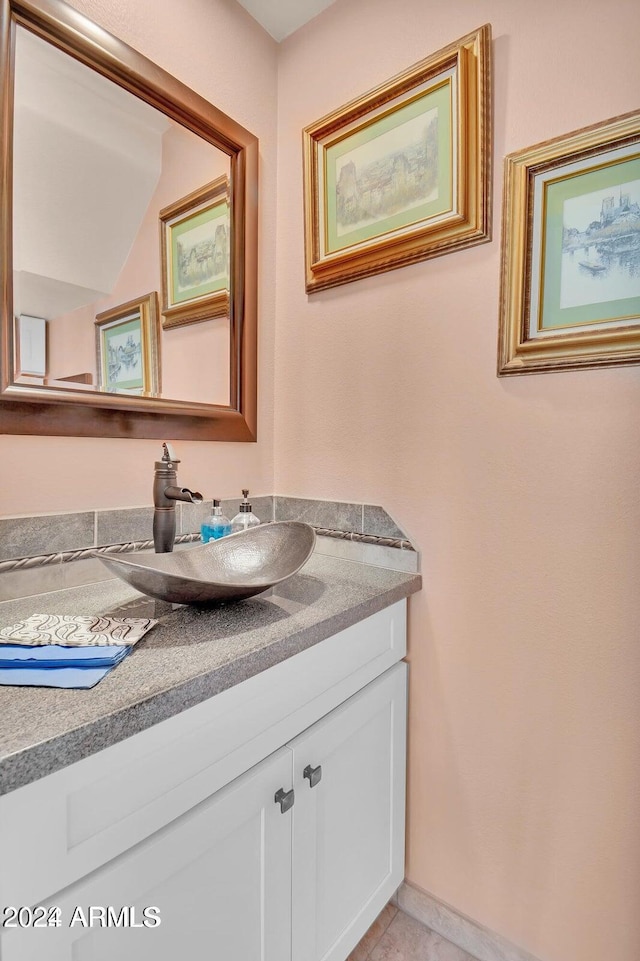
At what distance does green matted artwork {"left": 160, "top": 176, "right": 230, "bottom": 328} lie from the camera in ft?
3.98

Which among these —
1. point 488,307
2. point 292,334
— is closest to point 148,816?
point 488,307

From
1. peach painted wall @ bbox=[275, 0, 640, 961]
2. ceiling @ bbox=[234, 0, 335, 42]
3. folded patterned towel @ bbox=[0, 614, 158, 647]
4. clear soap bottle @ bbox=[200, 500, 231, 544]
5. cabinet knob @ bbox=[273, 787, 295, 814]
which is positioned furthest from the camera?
ceiling @ bbox=[234, 0, 335, 42]

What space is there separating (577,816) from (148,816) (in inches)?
34.5

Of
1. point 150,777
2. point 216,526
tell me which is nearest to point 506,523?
point 216,526

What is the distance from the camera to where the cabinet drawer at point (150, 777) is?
511mm

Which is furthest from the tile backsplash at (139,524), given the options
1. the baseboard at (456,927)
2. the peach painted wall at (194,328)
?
the baseboard at (456,927)

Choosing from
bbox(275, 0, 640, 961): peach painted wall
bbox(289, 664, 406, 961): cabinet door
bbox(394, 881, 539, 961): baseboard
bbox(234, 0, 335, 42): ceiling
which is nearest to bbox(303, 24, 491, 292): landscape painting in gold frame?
bbox(275, 0, 640, 961): peach painted wall

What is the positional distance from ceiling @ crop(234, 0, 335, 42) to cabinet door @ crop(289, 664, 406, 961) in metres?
1.83

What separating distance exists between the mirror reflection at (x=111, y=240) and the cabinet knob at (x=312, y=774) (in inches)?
34.8

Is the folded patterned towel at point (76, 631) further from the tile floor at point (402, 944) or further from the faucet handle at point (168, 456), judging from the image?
the tile floor at point (402, 944)

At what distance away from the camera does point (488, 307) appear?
109 cm

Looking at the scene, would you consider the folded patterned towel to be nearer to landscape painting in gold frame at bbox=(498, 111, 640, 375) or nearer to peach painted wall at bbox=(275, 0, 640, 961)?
peach painted wall at bbox=(275, 0, 640, 961)

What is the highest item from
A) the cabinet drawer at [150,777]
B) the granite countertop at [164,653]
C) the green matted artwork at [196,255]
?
the green matted artwork at [196,255]

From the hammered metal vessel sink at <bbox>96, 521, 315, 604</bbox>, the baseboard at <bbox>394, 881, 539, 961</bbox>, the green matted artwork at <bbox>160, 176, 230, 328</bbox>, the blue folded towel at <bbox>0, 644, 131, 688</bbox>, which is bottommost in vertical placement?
the baseboard at <bbox>394, 881, 539, 961</bbox>
